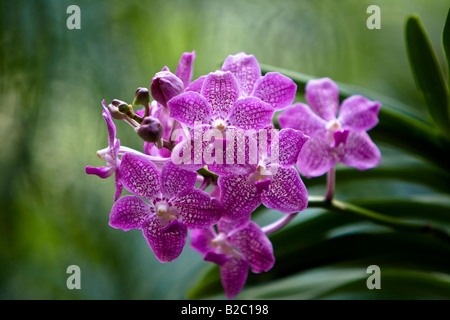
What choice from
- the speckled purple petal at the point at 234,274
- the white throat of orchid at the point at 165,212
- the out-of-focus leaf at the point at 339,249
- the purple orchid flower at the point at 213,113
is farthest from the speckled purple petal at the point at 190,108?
the out-of-focus leaf at the point at 339,249

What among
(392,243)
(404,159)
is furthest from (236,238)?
(404,159)

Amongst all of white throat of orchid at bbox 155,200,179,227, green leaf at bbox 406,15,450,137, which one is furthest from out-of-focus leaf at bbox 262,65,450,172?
white throat of orchid at bbox 155,200,179,227

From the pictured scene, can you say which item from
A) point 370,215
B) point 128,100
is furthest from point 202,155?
point 128,100

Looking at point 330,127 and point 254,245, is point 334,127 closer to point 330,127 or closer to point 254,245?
point 330,127

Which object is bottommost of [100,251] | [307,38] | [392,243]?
[100,251]

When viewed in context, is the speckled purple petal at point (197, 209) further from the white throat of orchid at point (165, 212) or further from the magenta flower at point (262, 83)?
the magenta flower at point (262, 83)

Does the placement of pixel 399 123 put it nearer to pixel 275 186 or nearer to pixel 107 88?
pixel 275 186
